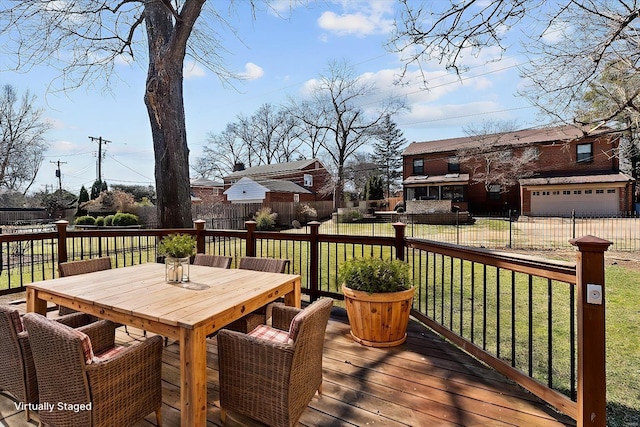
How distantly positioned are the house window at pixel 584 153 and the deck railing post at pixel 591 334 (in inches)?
925

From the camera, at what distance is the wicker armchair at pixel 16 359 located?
171 cm

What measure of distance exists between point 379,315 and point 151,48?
5.02 meters

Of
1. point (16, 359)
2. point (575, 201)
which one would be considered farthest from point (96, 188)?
point (575, 201)

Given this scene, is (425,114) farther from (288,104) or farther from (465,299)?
(465,299)

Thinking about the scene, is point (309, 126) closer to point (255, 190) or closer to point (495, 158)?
point (255, 190)

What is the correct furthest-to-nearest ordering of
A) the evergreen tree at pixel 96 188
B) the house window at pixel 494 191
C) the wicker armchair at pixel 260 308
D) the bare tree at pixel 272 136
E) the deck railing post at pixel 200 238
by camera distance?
1. the bare tree at pixel 272 136
2. the evergreen tree at pixel 96 188
3. the house window at pixel 494 191
4. the deck railing post at pixel 200 238
5. the wicker armchair at pixel 260 308

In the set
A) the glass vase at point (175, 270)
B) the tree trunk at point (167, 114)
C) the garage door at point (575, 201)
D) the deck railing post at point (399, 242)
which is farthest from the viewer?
the garage door at point (575, 201)

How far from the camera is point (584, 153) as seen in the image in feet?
64.8

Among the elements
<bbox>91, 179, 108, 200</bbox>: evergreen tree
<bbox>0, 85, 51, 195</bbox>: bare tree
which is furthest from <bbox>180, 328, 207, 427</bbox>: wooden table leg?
<bbox>91, 179, 108, 200</bbox>: evergreen tree

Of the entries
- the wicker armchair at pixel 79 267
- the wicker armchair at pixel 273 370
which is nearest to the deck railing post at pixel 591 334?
the wicker armchair at pixel 273 370

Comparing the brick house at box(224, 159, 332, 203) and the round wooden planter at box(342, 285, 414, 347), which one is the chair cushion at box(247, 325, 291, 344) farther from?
the brick house at box(224, 159, 332, 203)

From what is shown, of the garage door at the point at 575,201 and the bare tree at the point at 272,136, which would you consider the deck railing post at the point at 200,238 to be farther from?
the bare tree at the point at 272,136

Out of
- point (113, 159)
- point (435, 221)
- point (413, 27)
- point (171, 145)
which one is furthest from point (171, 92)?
point (113, 159)

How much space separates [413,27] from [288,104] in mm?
24238
